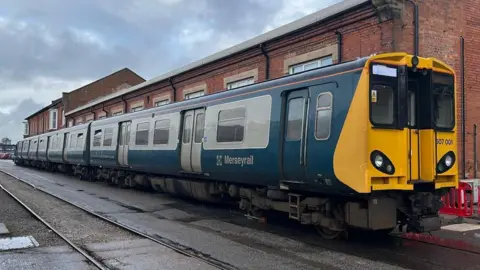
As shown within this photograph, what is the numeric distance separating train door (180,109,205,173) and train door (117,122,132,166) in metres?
5.04

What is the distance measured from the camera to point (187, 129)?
13.5m

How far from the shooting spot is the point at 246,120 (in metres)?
10.6

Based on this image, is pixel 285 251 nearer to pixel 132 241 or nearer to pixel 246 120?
pixel 132 241

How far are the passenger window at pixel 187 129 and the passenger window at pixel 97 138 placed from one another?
9058 millimetres

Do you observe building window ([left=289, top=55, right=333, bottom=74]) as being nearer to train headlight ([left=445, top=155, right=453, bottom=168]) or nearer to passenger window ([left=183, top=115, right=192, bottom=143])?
passenger window ([left=183, top=115, right=192, bottom=143])

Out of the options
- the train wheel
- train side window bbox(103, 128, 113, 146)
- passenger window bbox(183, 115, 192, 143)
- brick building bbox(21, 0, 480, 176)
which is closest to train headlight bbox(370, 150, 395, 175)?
the train wheel

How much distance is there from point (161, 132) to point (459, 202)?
8.90 m

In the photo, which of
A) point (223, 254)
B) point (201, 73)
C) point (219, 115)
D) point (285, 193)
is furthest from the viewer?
point (201, 73)

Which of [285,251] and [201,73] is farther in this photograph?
[201,73]

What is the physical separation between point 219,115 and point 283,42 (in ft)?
21.9

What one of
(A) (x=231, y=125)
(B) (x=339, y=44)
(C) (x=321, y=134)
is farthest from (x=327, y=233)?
(B) (x=339, y=44)

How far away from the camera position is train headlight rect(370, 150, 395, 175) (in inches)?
297

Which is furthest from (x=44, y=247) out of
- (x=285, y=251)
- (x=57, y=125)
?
(x=57, y=125)

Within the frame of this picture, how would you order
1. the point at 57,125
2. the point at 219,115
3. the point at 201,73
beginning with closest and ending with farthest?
the point at 219,115, the point at 201,73, the point at 57,125
